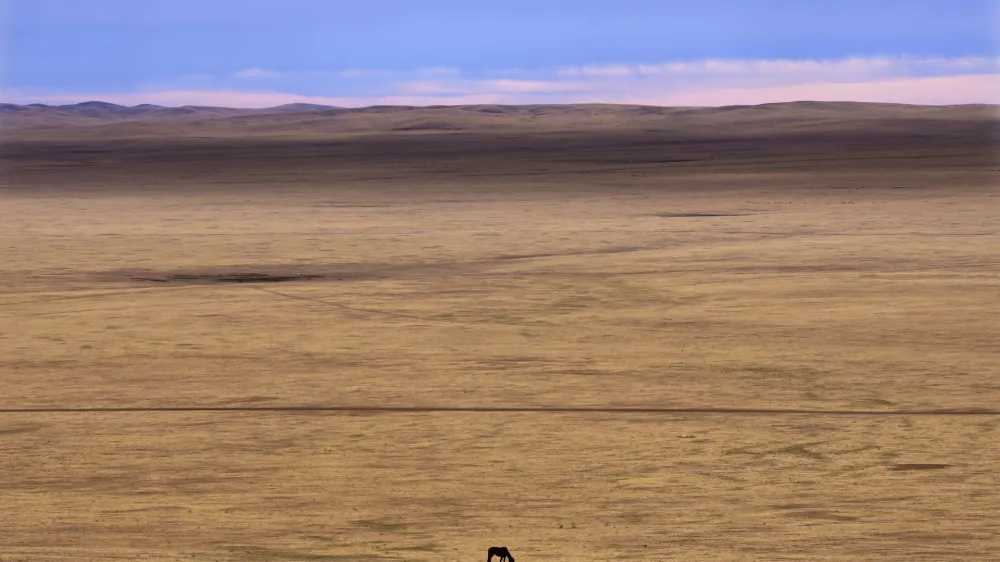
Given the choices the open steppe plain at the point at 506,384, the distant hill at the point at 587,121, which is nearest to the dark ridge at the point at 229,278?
the open steppe plain at the point at 506,384

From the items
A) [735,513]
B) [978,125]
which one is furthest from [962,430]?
[978,125]

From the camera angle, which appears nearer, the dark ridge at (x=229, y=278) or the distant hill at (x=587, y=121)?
the dark ridge at (x=229, y=278)

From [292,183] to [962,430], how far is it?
3416cm

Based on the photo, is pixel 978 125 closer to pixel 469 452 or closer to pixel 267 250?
pixel 267 250

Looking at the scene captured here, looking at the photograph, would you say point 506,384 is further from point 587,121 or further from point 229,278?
point 587,121

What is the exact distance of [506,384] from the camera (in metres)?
11.4

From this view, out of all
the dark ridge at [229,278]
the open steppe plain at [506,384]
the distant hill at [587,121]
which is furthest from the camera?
the distant hill at [587,121]

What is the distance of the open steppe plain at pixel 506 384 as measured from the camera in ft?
24.4

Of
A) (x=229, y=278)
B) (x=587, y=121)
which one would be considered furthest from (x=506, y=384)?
(x=587, y=121)

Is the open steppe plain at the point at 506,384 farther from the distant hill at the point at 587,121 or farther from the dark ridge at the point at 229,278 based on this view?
the distant hill at the point at 587,121

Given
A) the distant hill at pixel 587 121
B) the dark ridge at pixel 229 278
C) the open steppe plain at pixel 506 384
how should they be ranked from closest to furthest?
the open steppe plain at pixel 506 384
the dark ridge at pixel 229 278
the distant hill at pixel 587 121

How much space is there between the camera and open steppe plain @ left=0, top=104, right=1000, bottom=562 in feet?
24.4

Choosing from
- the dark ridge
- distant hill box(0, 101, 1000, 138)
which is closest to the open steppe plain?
the dark ridge

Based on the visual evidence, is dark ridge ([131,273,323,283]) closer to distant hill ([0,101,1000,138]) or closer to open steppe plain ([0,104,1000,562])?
open steppe plain ([0,104,1000,562])
